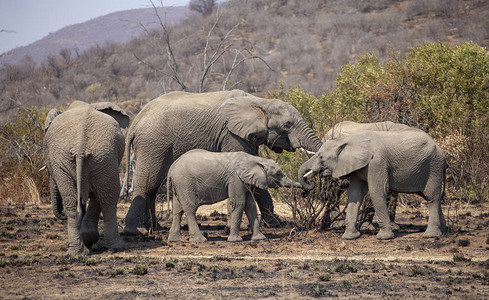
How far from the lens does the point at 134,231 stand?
11336 millimetres

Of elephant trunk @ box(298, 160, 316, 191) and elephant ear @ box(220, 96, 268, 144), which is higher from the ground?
elephant ear @ box(220, 96, 268, 144)

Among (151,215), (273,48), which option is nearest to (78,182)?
(151,215)

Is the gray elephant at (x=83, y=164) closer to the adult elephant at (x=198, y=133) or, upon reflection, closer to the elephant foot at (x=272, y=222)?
the adult elephant at (x=198, y=133)

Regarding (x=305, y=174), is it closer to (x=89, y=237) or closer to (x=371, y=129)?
(x=371, y=129)

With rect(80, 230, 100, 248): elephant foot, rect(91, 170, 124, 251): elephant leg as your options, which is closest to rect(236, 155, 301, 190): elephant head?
rect(91, 170, 124, 251): elephant leg

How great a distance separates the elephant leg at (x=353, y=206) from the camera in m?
10.7

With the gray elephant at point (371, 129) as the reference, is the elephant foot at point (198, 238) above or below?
below

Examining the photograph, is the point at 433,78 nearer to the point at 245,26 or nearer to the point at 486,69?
the point at 486,69

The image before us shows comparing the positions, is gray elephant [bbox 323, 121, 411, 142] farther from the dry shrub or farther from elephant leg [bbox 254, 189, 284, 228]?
the dry shrub

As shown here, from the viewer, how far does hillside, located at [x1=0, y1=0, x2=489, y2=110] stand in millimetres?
44969

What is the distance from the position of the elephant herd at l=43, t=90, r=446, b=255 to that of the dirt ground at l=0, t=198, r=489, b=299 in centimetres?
53

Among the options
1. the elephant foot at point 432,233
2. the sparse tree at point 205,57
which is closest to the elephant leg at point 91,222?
the elephant foot at point 432,233

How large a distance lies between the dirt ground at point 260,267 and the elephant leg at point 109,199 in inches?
8.1

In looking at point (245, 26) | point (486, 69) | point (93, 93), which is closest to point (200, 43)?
point (245, 26)
